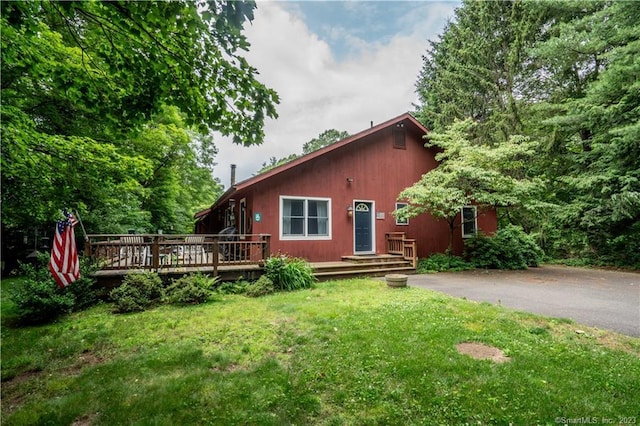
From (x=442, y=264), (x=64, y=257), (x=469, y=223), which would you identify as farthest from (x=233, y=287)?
(x=469, y=223)

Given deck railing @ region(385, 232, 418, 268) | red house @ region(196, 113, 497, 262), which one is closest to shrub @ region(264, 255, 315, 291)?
red house @ region(196, 113, 497, 262)

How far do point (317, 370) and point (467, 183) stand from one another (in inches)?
374

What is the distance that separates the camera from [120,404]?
9.05ft

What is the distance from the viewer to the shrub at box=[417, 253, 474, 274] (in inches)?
421

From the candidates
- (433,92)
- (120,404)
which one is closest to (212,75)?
(120,404)

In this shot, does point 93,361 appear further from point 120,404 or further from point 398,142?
point 398,142

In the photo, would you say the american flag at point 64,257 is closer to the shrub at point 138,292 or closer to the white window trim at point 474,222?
the shrub at point 138,292

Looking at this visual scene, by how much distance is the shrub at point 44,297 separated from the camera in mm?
5285

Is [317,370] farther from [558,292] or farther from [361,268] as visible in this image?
[558,292]

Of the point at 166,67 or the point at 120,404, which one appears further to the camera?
the point at 166,67

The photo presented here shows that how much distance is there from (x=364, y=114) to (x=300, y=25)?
2359cm

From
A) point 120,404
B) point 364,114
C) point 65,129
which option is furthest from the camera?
point 364,114

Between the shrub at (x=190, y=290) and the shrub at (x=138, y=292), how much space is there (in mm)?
250

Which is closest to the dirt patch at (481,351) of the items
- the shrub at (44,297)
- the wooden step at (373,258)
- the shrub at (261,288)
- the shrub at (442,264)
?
the shrub at (261,288)
